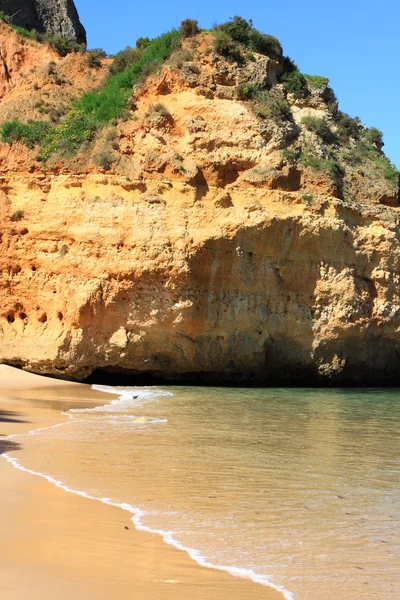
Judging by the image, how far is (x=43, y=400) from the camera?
46.2 feet

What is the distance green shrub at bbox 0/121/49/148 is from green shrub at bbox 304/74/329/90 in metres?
8.85

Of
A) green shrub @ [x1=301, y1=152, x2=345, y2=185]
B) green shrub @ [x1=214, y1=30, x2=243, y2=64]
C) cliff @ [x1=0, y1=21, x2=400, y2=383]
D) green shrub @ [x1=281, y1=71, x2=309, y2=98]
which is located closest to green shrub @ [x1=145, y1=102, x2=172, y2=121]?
cliff @ [x1=0, y1=21, x2=400, y2=383]

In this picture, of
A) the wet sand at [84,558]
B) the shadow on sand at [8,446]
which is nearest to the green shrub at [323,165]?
the shadow on sand at [8,446]

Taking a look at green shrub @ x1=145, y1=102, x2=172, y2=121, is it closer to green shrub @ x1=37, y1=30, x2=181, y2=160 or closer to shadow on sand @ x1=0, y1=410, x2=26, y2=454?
green shrub @ x1=37, y1=30, x2=181, y2=160

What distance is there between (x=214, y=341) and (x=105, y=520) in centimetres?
1403

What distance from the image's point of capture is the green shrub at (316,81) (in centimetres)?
2384

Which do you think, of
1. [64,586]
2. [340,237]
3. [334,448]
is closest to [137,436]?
[334,448]

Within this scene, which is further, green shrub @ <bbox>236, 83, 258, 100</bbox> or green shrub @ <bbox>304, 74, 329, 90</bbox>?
green shrub @ <bbox>304, 74, 329, 90</bbox>

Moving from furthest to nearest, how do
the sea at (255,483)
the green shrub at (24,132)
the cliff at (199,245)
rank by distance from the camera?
1. the green shrub at (24,132)
2. the cliff at (199,245)
3. the sea at (255,483)

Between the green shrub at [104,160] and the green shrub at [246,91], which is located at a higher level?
the green shrub at [246,91]

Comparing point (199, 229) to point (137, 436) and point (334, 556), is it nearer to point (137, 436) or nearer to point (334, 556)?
point (137, 436)

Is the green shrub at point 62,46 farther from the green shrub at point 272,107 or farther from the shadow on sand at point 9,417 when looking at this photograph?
the shadow on sand at point 9,417

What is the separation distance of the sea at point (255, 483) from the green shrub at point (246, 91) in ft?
37.0

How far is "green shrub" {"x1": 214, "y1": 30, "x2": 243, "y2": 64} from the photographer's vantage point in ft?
71.6
